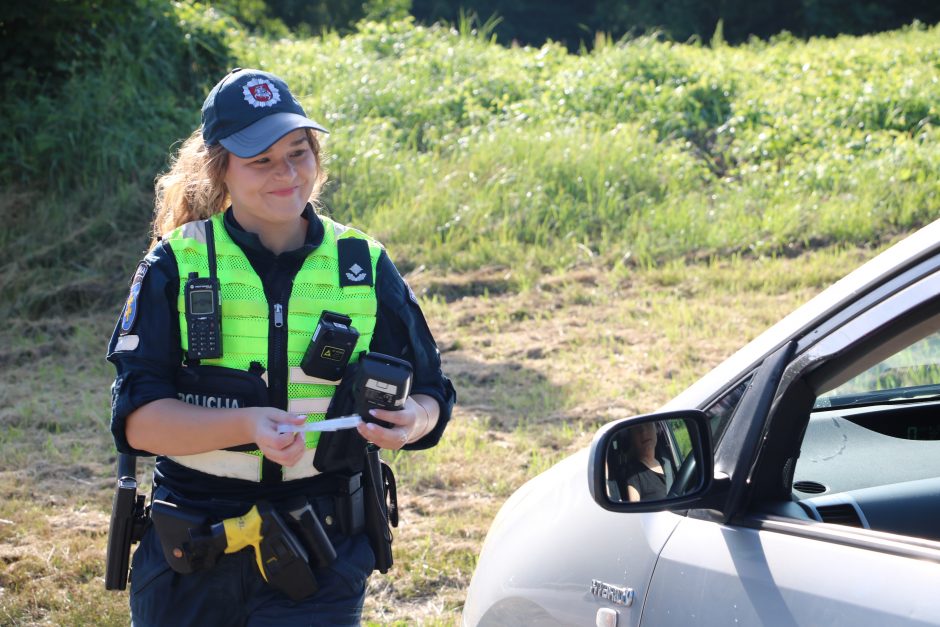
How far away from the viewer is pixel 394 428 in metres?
2.24

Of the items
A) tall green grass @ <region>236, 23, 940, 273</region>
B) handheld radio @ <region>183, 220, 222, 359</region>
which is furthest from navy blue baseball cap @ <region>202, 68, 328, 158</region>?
tall green grass @ <region>236, 23, 940, 273</region>

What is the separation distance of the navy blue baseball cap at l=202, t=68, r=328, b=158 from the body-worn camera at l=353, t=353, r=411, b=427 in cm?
48

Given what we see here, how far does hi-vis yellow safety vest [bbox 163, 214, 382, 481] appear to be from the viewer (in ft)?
7.36

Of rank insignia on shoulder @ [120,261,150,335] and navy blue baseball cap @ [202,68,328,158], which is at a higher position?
navy blue baseball cap @ [202,68,328,158]

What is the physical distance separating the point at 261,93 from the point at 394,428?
0.75 metres

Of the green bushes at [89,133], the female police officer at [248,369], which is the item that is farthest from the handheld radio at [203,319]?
the green bushes at [89,133]

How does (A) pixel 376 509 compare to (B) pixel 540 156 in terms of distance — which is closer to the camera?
(A) pixel 376 509

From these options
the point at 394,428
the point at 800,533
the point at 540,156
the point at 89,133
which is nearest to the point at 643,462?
the point at 800,533

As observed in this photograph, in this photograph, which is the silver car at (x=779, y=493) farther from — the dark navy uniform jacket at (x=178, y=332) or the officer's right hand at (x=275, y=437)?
the officer's right hand at (x=275, y=437)

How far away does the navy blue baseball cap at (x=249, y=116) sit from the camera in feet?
7.52

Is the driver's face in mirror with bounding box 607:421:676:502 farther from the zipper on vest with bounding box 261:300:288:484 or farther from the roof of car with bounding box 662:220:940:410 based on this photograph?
the zipper on vest with bounding box 261:300:288:484

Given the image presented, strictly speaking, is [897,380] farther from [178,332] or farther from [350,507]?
[178,332]

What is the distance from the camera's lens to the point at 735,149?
9.86 meters

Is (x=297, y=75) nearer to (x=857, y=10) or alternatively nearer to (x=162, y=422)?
(x=162, y=422)
